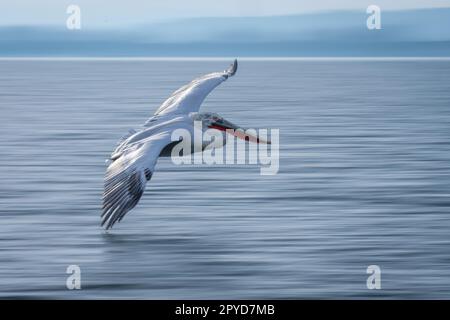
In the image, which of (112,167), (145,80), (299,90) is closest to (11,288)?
(112,167)

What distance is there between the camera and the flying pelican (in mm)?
15617

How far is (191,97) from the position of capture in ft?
61.6

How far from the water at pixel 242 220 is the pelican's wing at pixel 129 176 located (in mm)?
654

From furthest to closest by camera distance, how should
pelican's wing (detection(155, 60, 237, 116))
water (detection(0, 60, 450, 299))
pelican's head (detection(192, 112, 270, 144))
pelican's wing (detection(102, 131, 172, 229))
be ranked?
pelican's wing (detection(155, 60, 237, 116)) < pelican's head (detection(192, 112, 270, 144)) < pelican's wing (detection(102, 131, 172, 229)) < water (detection(0, 60, 450, 299))

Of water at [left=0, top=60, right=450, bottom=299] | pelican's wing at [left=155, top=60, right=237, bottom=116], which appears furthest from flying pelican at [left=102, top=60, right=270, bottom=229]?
water at [left=0, top=60, right=450, bottom=299]

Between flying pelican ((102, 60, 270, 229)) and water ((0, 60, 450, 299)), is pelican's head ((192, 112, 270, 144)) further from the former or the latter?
water ((0, 60, 450, 299))

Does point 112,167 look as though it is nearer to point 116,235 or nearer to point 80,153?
point 116,235

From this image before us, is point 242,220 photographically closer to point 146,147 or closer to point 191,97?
point 191,97

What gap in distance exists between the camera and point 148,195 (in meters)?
20.1

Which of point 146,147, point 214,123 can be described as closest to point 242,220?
point 214,123

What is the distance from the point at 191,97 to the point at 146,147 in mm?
2580

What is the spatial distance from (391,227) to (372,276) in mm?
2804

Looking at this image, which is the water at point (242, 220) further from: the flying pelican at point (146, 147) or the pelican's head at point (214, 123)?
the pelican's head at point (214, 123)

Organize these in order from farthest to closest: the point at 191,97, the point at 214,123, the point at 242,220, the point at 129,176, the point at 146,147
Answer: the point at 191,97
the point at 214,123
the point at 242,220
the point at 146,147
the point at 129,176
